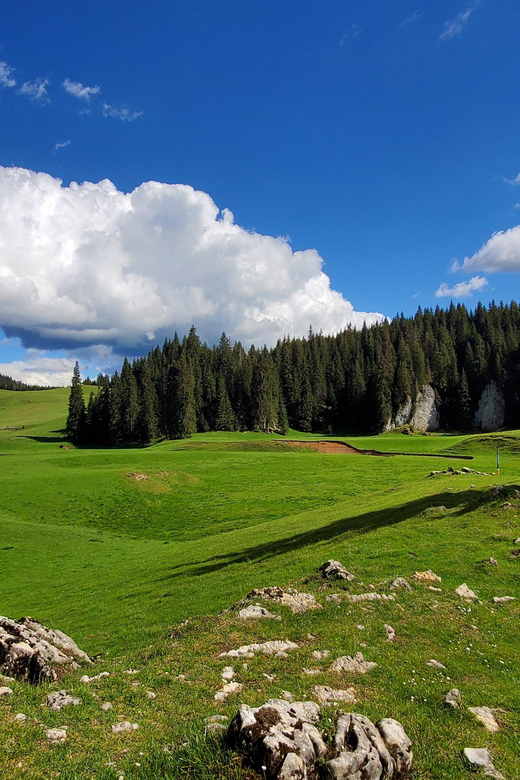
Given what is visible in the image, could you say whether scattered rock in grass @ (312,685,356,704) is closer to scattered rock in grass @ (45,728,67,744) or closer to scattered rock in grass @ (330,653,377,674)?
scattered rock in grass @ (330,653,377,674)

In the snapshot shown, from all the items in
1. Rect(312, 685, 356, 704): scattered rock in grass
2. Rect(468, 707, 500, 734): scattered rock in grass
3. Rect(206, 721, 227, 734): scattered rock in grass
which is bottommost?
Rect(468, 707, 500, 734): scattered rock in grass

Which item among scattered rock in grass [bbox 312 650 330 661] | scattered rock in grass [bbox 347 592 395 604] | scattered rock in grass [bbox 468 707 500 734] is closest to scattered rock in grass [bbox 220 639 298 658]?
scattered rock in grass [bbox 312 650 330 661]

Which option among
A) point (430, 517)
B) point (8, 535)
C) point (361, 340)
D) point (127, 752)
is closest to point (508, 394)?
point (361, 340)

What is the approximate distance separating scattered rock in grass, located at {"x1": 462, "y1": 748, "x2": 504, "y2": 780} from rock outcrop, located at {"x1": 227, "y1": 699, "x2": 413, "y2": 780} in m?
1.06

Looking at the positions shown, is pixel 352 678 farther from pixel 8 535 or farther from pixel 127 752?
pixel 8 535

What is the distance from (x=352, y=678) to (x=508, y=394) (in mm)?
152599

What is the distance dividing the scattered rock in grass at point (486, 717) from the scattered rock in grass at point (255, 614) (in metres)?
5.37

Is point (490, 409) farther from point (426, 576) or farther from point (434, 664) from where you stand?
point (434, 664)

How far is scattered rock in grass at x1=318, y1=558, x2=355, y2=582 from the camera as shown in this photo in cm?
1384

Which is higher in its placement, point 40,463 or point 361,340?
point 361,340

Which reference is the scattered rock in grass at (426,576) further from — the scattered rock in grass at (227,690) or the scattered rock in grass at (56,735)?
the scattered rock in grass at (56,735)

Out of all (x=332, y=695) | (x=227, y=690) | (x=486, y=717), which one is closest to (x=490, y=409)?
(x=486, y=717)

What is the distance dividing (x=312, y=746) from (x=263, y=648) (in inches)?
182

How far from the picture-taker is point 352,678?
7945 millimetres
